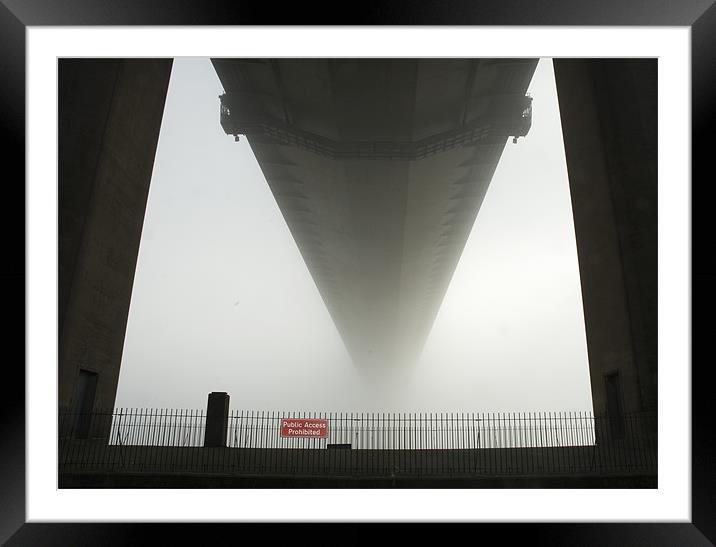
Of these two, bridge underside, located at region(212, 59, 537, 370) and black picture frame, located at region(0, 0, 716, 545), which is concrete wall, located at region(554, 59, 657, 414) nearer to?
bridge underside, located at region(212, 59, 537, 370)

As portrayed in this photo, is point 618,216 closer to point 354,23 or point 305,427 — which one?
point 305,427

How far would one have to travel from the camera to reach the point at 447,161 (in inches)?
941

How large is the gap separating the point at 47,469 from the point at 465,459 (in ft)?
30.4

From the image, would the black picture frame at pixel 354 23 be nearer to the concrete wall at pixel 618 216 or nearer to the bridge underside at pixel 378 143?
the concrete wall at pixel 618 216

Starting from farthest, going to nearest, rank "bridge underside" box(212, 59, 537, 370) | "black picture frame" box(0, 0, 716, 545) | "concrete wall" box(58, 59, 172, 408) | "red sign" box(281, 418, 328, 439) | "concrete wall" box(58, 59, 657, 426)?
1. "bridge underside" box(212, 59, 537, 370)
2. "red sign" box(281, 418, 328, 439)
3. "concrete wall" box(58, 59, 657, 426)
4. "concrete wall" box(58, 59, 172, 408)
5. "black picture frame" box(0, 0, 716, 545)

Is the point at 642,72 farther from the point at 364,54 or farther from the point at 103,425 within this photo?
the point at 103,425

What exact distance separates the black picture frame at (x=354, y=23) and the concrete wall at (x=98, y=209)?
8.33 m

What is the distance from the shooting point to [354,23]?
5.43 metres

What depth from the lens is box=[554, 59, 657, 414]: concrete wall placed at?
46.1ft

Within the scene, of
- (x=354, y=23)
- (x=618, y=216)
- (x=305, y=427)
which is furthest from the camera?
(x=305, y=427)

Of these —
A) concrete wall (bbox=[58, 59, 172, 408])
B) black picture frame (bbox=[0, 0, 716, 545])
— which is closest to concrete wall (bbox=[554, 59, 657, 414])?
black picture frame (bbox=[0, 0, 716, 545])

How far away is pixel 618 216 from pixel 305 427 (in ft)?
30.7

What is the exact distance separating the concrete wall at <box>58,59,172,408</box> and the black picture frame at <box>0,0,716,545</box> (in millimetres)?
8326

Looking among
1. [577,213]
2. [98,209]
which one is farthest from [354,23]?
[577,213]
